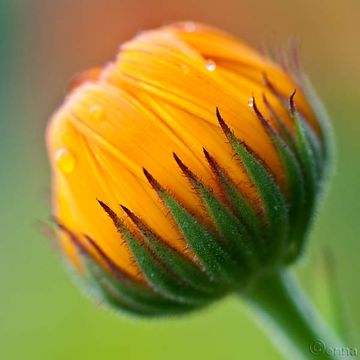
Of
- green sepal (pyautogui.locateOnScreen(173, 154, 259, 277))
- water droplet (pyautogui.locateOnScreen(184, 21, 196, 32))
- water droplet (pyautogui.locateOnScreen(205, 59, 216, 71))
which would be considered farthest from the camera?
water droplet (pyautogui.locateOnScreen(184, 21, 196, 32))

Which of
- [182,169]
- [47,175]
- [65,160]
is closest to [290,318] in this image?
[182,169]

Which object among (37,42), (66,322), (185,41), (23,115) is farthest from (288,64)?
(37,42)

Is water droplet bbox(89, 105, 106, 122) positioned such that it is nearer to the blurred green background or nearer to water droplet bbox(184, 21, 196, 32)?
water droplet bbox(184, 21, 196, 32)

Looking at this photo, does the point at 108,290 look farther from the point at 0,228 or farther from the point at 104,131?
the point at 0,228

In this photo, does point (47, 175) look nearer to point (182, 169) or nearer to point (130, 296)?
point (130, 296)

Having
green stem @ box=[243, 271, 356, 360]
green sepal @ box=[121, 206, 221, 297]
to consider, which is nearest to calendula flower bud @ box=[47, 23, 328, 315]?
green sepal @ box=[121, 206, 221, 297]

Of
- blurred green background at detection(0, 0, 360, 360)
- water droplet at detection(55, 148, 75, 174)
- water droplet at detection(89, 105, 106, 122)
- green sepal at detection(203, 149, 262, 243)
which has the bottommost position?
blurred green background at detection(0, 0, 360, 360)
